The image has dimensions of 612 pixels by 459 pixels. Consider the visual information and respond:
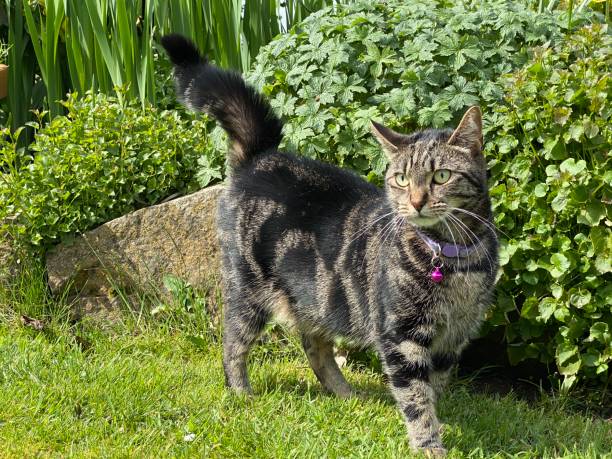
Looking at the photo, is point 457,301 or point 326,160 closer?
point 457,301

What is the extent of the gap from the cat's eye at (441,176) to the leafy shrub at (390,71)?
3.11 ft

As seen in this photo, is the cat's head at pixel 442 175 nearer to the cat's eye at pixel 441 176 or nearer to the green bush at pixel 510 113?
the cat's eye at pixel 441 176

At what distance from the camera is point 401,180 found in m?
3.51

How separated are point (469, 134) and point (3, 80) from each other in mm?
3818

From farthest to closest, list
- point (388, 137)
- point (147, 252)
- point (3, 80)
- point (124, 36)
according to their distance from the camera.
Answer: point (3, 80)
point (124, 36)
point (147, 252)
point (388, 137)

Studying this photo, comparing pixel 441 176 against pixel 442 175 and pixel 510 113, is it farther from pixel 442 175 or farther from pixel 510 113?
pixel 510 113

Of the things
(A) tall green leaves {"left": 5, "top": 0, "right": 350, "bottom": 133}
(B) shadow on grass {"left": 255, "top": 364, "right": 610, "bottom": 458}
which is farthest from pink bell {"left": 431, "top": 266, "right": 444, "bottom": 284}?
(A) tall green leaves {"left": 5, "top": 0, "right": 350, "bottom": 133}

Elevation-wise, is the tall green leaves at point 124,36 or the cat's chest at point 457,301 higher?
the tall green leaves at point 124,36

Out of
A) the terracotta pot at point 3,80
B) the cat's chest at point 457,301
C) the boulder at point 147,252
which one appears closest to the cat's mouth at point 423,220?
the cat's chest at point 457,301

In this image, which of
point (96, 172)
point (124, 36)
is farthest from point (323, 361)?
point (124, 36)

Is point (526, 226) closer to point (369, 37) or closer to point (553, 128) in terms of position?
point (553, 128)

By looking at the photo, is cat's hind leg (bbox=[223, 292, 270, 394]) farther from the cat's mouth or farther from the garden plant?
the cat's mouth

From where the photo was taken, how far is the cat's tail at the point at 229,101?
412cm

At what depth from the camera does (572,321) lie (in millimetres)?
3939
